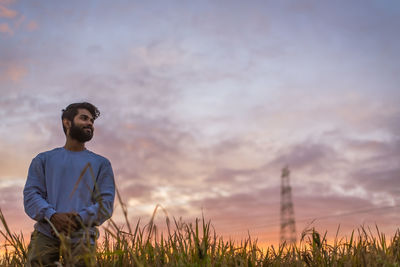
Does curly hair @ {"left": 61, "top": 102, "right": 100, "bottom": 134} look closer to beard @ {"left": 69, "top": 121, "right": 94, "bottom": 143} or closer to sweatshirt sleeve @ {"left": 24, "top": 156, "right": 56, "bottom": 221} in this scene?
beard @ {"left": 69, "top": 121, "right": 94, "bottom": 143}

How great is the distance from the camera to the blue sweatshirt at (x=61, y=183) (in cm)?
579

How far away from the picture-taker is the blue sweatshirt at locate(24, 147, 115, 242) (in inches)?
228

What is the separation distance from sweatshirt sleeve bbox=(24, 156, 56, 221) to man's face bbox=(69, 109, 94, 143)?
614 millimetres

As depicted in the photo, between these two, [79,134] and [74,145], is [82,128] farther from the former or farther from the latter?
[74,145]

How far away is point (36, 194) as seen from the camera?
5.94 meters

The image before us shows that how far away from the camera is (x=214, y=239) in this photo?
540cm

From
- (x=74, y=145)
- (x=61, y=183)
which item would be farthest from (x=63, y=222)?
(x=74, y=145)

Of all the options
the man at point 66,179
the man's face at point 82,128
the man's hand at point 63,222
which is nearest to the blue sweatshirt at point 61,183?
the man at point 66,179

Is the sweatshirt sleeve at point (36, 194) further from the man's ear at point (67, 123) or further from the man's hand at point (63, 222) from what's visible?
the man's ear at point (67, 123)

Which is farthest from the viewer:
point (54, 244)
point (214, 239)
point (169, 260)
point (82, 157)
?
point (82, 157)

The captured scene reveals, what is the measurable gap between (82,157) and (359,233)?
3.71 metres

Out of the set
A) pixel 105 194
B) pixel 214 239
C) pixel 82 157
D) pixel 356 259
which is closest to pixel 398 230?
pixel 356 259

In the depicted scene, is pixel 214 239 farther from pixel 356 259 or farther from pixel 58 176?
pixel 58 176

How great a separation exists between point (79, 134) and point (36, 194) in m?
0.93
